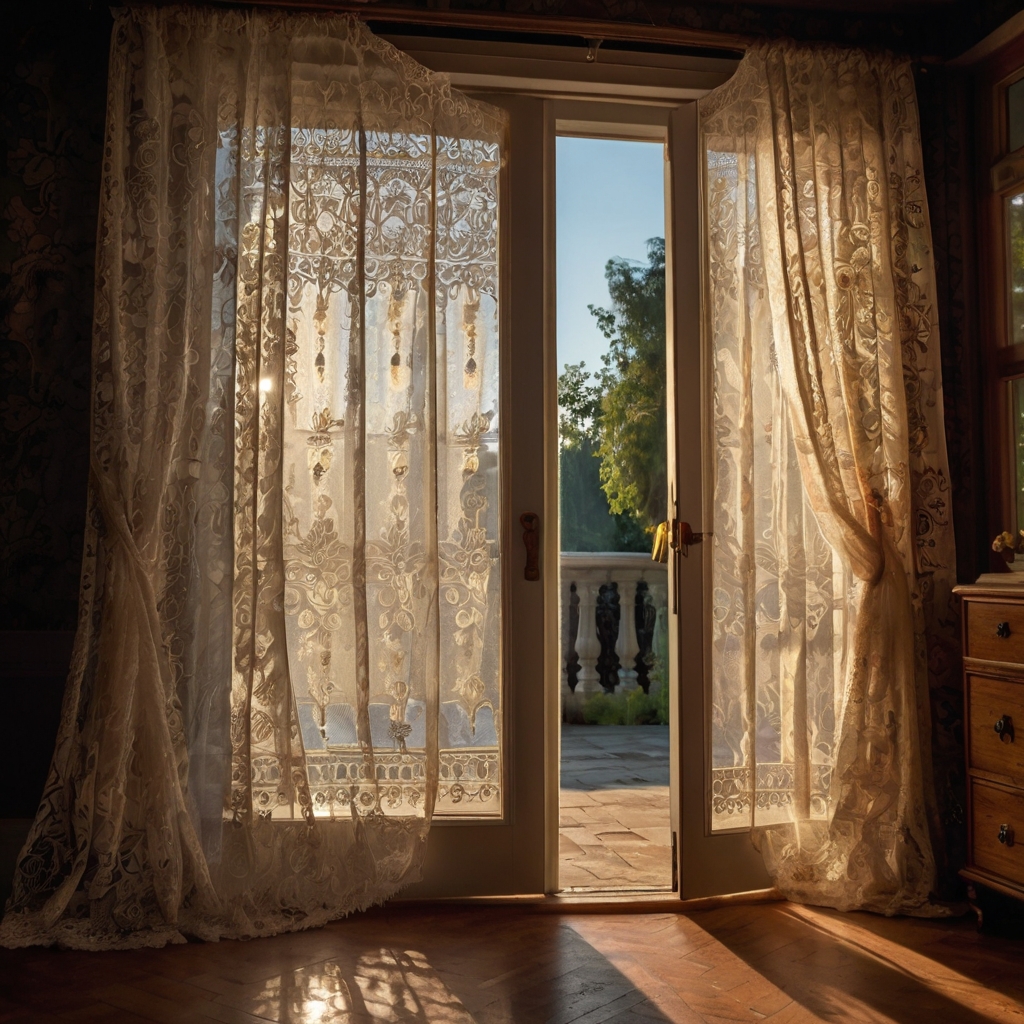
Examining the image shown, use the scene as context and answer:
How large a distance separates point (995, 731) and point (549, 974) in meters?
1.32

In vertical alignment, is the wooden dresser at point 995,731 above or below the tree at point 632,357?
below

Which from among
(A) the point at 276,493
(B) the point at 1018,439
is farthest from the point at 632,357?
(A) the point at 276,493

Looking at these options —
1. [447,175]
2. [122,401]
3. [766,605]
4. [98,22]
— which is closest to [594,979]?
[766,605]

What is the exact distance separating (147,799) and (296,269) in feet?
→ 4.87

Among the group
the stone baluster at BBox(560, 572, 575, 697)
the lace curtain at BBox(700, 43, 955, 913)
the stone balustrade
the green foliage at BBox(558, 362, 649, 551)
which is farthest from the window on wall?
the stone baluster at BBox(560, 572, 575, 697)

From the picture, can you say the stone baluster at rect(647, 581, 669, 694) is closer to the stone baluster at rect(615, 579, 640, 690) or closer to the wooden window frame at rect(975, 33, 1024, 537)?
the stone baluster at rect(615, 579, 640, 690)

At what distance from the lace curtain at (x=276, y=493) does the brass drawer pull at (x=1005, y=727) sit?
4.41 ft

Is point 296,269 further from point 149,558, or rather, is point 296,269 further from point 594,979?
point 594,979

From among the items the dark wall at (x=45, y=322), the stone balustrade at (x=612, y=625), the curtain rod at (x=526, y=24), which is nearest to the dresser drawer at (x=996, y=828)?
the curtain rod at (x=526, y=24)

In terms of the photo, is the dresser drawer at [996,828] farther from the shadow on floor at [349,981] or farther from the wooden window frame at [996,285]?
the shadow on floor at [349,981]

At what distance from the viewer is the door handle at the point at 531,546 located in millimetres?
2965

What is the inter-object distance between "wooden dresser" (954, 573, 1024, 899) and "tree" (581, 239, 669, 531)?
1.37 meters

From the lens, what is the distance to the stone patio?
128 inches

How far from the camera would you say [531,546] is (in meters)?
2.96
